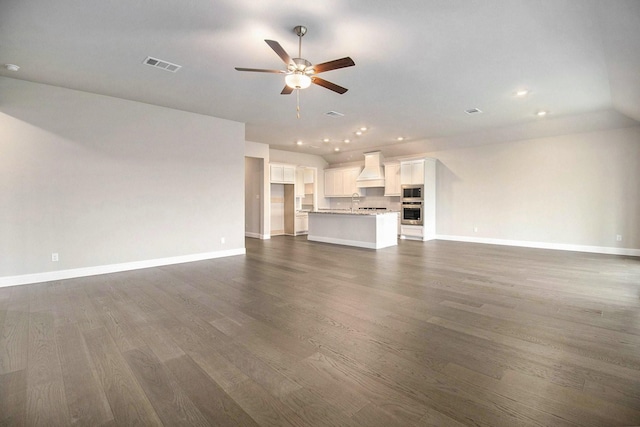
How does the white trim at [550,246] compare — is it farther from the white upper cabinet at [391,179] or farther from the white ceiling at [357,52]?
the white ceiling at [357,52]

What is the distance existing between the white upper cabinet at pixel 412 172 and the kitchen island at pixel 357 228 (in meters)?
1.59

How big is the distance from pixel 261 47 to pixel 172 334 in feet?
10.4

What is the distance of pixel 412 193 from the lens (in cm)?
904

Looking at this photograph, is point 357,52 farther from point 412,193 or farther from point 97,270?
point 412,193

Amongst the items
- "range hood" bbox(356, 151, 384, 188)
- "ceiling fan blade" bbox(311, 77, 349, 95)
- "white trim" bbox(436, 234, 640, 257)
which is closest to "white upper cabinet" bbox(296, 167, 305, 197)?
"range hood" bbox(356, 151, 384, 188)

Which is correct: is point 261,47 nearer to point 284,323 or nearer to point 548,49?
point 284,323

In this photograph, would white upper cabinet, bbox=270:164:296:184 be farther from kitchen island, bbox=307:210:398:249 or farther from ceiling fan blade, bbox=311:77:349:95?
ceiling fan blade, bbox=311:77:349:95

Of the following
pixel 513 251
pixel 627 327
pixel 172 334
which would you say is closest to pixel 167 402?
pixel 172 334

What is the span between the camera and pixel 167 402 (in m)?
1.76

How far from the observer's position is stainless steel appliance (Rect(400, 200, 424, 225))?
8.86m

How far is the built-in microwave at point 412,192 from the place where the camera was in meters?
8.87

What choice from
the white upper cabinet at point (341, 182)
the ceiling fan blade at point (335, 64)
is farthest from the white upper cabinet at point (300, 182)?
the ceiling fan blade at point (335, 64)

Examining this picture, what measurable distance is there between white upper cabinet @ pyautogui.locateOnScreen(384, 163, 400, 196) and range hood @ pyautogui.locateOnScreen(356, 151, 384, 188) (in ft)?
0.55

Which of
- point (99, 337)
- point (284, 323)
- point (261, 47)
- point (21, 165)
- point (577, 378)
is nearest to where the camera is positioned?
point (577, 378)
